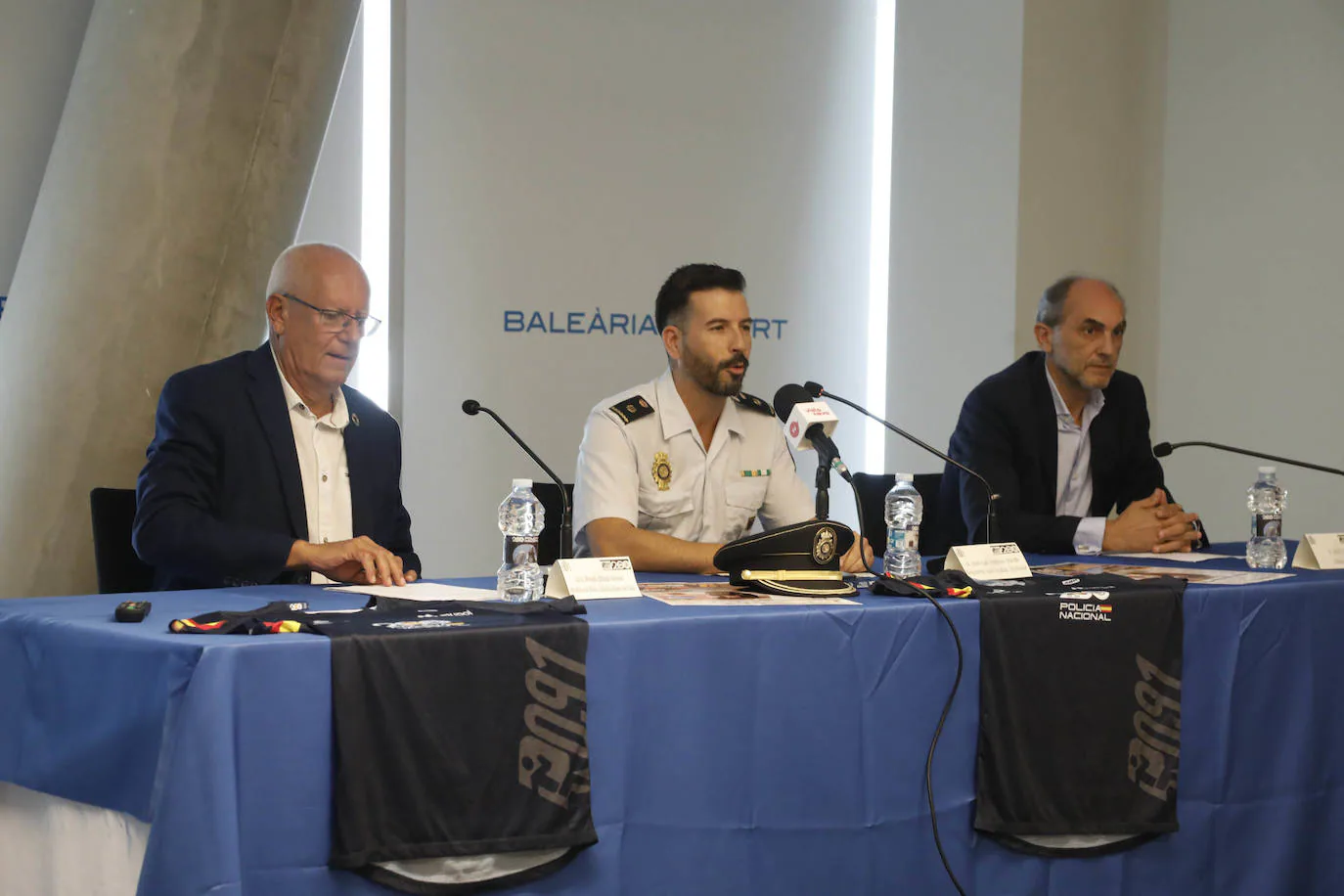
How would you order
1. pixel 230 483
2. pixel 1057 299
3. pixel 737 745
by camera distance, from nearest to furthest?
pixel 737 745, pixel 230 483, pixel 1057 299

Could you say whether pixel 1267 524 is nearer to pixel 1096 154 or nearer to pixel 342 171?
pixel 1096 154

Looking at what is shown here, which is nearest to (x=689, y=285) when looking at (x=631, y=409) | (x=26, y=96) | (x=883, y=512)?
(x=631, y=409)

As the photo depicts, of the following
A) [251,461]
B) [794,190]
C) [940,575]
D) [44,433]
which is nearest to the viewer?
[940,575]

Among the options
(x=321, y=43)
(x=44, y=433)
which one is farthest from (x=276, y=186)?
(x=44, y=433)

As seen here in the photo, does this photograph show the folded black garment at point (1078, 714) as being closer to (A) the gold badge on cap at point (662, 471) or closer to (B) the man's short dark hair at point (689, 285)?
(A) the gold badge on cap at point (662, 471)

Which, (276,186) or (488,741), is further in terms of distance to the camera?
(276,186)

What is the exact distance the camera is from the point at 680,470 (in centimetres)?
287

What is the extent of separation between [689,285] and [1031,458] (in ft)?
3.36

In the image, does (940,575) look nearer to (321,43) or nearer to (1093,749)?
(1093,749)

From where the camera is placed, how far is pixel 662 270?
4.70 meters

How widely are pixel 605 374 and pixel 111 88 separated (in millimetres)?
1962

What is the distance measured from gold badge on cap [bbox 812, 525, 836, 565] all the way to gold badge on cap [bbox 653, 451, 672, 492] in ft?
2.63

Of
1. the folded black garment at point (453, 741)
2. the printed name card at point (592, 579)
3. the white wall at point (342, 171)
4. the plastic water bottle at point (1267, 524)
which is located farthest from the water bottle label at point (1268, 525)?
the white wall at point (342, 171)

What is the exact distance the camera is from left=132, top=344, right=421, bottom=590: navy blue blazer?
2.21 m
